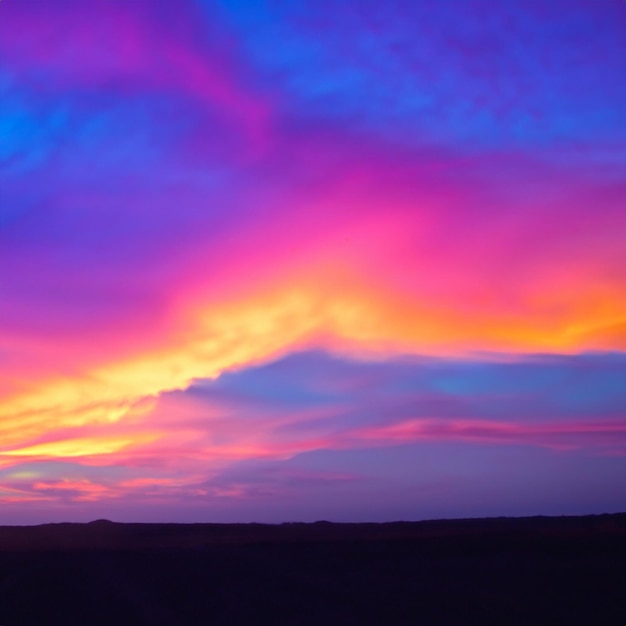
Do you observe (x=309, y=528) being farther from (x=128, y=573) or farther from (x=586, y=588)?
(x=586, y=588)

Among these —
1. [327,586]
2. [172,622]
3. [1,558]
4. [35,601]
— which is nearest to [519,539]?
[327,586]

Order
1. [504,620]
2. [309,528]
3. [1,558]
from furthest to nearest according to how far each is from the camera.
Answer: [309,528] → [1,558] → [504,620]

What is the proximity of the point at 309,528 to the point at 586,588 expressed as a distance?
19.0m

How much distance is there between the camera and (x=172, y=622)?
18531 mm

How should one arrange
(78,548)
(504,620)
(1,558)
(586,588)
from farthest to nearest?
(78,548) < (1,558) < (586,588) < (504,620)

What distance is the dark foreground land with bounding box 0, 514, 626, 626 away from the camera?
18047 millimetres

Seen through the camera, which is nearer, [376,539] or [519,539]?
[519,539]

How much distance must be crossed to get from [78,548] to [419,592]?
13.4 meters

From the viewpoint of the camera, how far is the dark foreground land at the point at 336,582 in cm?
1805

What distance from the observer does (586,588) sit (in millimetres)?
18438

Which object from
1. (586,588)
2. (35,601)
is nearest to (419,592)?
(586,588)

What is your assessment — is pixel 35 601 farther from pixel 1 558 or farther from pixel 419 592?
pixel 419 592

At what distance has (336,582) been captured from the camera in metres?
20.8

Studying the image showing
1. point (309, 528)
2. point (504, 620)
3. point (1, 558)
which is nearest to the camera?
point (504, 620)
